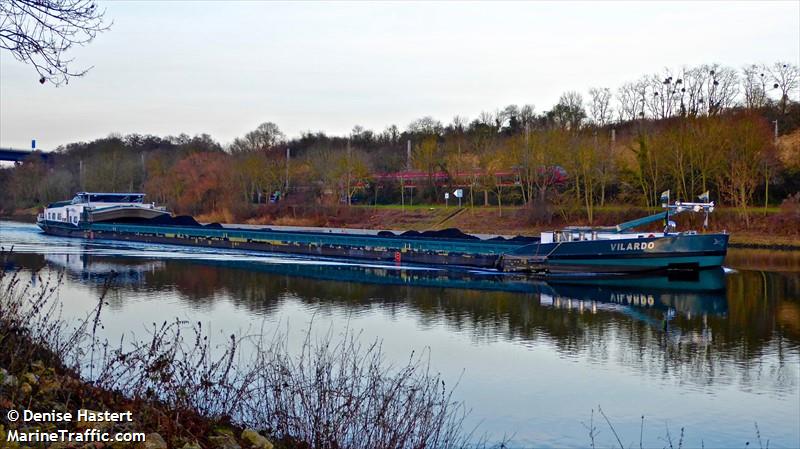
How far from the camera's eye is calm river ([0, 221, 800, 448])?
11.4 metres

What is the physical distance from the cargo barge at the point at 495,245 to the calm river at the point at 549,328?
1.25 metres

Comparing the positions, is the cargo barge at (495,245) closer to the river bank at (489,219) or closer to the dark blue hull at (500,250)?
the dark blue hull at (500,250)

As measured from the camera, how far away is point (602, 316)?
20.4 m

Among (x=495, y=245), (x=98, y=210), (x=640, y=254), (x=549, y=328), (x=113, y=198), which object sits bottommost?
(x=549, y=328)

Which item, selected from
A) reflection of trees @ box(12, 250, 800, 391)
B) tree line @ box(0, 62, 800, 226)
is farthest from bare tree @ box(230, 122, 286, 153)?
reflection of trees @ box(12, 250, 800, 391)

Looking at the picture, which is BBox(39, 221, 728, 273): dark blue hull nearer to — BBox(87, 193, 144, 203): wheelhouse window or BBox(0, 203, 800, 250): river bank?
BBox(87, 193, 144, 203): wheelhouse window

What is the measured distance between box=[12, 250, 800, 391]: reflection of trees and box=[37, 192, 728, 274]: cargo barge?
221 centimetres

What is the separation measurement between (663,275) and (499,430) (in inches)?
784

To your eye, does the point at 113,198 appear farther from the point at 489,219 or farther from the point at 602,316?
the point at 602,316

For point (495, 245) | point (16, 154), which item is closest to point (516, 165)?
point (495, 245)

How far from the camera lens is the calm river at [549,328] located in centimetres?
1140

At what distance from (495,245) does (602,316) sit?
12155 mm

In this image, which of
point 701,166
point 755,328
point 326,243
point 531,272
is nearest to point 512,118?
point 701,166

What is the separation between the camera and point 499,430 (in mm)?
10555
